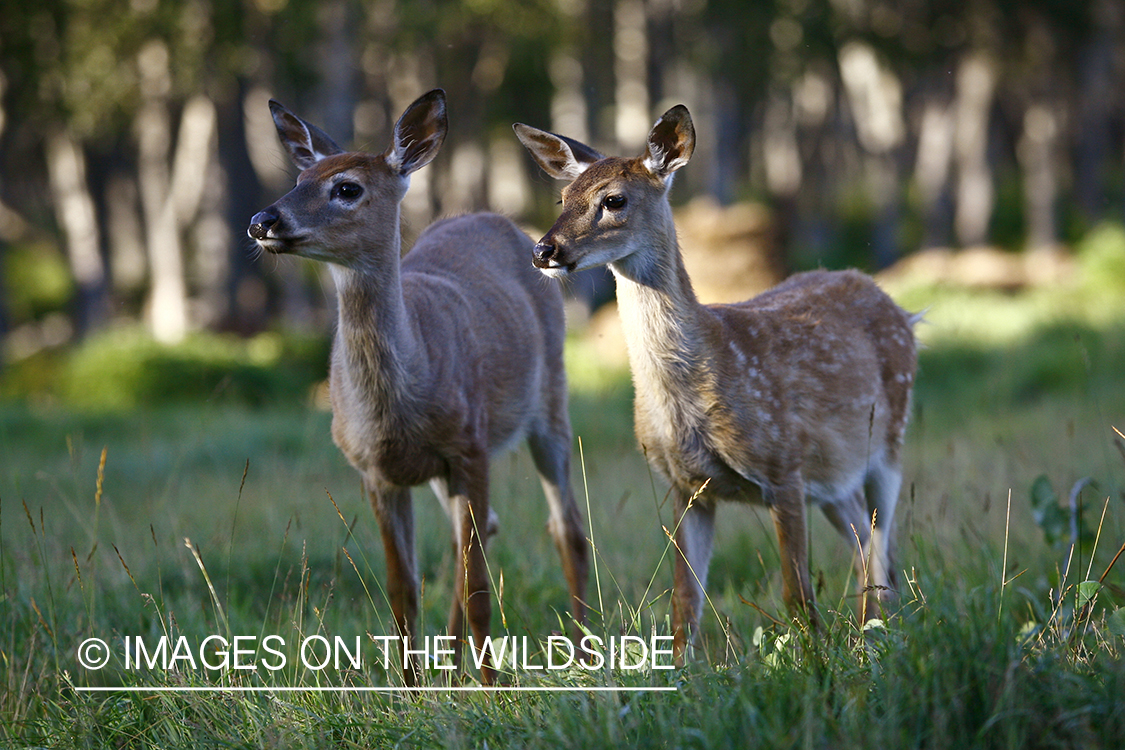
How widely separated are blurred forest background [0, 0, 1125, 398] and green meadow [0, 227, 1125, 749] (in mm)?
6828

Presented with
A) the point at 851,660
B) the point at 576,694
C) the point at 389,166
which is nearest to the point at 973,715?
the point at 851,660

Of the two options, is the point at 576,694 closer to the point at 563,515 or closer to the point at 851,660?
the point at 851,660

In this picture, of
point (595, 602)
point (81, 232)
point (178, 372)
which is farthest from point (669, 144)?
point (81, 232)

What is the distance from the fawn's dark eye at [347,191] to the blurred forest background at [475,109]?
10.3 metres

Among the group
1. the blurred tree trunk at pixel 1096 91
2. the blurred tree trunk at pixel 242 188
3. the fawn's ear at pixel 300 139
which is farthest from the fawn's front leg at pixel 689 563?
the blurred tree trunk at pixel 1096 91

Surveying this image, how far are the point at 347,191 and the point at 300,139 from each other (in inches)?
26.9

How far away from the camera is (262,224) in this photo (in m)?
4.18

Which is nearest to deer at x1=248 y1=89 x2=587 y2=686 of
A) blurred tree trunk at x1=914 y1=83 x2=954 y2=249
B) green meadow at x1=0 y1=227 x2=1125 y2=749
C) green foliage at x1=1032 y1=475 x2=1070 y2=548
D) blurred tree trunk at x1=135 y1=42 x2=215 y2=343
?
green meadow at x1=0 y1=227 x2=1125 y2=749

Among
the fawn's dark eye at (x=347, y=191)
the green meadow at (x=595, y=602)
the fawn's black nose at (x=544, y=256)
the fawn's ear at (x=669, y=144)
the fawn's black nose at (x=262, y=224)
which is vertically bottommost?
the green meadow at (x=595, y=602)

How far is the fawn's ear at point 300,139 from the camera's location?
500cm

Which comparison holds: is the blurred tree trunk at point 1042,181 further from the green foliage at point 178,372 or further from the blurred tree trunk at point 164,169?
the blurred tree trunk at point 164,169

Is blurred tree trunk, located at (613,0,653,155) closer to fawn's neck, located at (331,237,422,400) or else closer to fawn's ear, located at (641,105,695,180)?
fawn's ear, located at (641,105,695,180)

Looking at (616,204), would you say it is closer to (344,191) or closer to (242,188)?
(344,191)

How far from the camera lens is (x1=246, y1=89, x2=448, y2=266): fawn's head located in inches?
170
